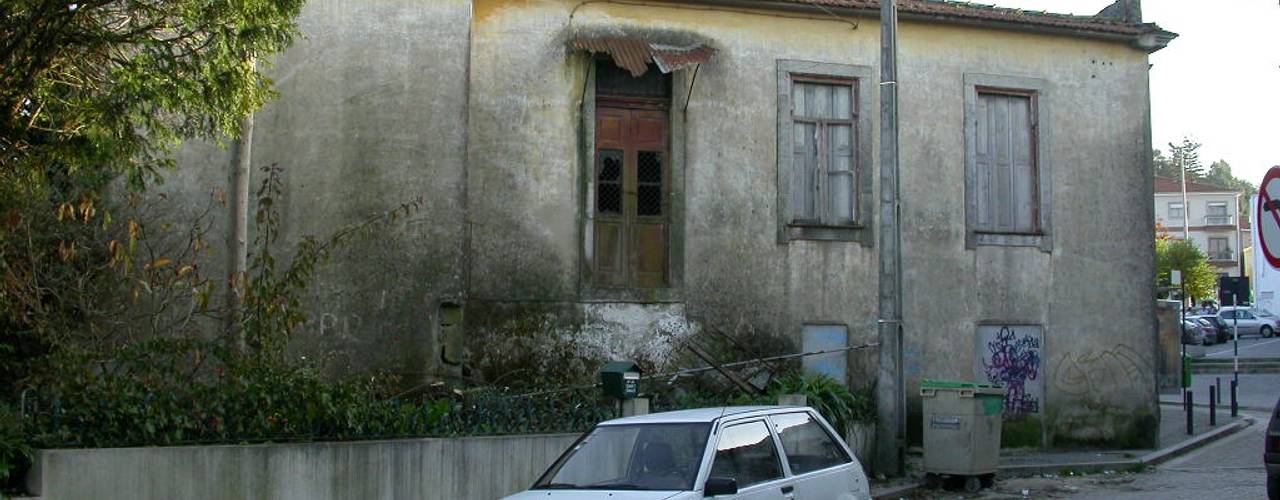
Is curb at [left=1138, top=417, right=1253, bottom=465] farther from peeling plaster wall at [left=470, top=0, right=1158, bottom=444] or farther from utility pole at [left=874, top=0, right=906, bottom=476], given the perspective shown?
utility pole at [left=874, top=0, right=906, bottom=476]

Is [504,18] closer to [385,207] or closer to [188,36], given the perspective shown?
[385,207]

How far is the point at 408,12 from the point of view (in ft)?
52.7

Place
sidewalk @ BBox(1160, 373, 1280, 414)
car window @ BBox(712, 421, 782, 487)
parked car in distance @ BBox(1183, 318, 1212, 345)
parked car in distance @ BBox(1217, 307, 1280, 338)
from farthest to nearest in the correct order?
parked car in distance @ BBox(1217, 307, 1280, 338)
parked car in distance @ BBox(1183, 318, 1212, 345)
sidewalk @ BBox(1160, 373, 1280, 414)
car window @ BBox(712, 421, 782, 487)

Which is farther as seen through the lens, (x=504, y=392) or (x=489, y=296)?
(x=489, y=296)

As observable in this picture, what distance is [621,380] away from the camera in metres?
12.5

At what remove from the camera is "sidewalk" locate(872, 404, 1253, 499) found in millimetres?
15235

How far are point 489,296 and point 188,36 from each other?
22.5 ft

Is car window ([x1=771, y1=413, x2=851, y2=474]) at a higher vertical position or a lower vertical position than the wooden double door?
lower

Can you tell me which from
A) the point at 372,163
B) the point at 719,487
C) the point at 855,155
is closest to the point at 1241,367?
the point at 855,155

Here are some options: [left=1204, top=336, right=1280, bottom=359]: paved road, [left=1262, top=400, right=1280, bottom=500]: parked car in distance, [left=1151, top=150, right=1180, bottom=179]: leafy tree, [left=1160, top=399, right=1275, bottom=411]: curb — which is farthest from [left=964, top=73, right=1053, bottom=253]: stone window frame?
[left=1151, top=150, right=1180, bottom=179]: leafy tree

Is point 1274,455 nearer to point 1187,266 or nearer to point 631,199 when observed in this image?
point 631,199

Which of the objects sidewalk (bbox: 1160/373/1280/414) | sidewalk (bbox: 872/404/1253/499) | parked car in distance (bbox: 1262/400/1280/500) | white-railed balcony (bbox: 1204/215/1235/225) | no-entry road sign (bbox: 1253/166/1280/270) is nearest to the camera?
no-entry road sign (bbox: 1253/166/1280/270)

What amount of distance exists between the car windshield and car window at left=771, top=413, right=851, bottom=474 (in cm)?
83

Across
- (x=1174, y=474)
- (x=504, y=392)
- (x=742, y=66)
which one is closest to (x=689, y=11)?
(x=742, y=66)
